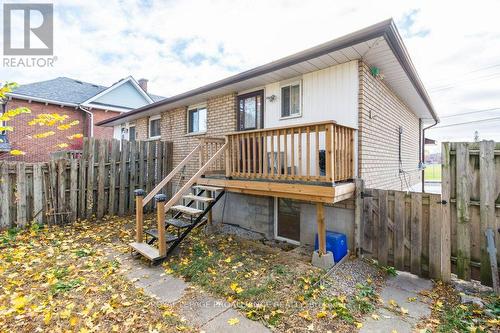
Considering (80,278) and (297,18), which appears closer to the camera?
(80,278)

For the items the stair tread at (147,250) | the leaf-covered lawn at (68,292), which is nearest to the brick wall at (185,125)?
the stair tread at (147,250)

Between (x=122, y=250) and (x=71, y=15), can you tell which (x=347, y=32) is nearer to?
(x=122, y=250)

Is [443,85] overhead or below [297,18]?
overhead

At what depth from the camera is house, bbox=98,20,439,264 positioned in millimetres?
4359

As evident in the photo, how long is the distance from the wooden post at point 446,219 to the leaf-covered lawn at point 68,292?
410cm

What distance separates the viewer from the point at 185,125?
361 inches

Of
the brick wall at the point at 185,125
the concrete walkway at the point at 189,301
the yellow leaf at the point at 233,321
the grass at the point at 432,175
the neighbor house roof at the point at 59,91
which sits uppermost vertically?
the neighbor house roof at the point at 59,91

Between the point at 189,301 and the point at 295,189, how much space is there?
247 centimetres

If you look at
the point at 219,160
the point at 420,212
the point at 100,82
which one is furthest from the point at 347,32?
the point at 100,82

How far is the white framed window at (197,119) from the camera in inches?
336

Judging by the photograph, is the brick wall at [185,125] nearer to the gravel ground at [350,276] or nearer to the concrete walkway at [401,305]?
the gravel ground at [350,276]

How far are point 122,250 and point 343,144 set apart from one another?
16.9 ft

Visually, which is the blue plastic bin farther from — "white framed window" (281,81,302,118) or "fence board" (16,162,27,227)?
"fence board" (16,162,27,227)

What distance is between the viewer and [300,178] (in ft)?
14.4
